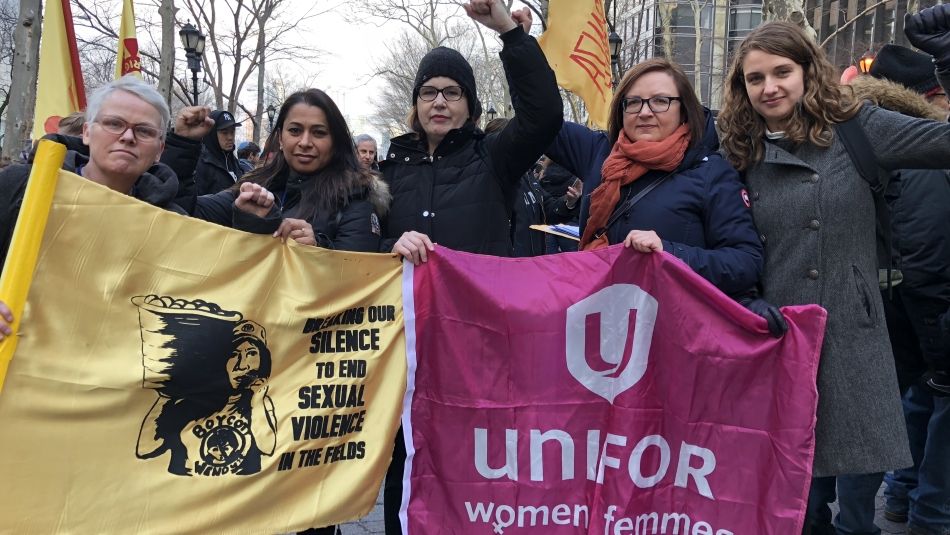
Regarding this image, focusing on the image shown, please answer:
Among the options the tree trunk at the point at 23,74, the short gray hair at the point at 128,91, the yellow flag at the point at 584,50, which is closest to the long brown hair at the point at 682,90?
the short gray hair at the point at 128,91

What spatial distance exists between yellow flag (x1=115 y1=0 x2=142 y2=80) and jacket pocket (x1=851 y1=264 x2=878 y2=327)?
27.0 ft

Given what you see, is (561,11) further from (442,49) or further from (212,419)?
(212,419)

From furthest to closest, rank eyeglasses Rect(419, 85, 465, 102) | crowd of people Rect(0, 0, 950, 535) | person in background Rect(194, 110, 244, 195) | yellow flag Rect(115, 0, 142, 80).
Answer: yellow flag Rect(115, 0, 142, 80) → person in background Rect(194, 110, 244, 195) → eyeglasses Rect(419, 85, 465, 102) → crowd of people Rect(0, 0, 950, 535)

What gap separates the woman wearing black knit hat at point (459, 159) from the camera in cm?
300

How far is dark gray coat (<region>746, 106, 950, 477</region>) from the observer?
8.77 ft

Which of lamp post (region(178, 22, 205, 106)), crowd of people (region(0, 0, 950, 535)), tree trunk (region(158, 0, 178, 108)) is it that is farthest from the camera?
lamp post (region(178, 22, 205, 106))

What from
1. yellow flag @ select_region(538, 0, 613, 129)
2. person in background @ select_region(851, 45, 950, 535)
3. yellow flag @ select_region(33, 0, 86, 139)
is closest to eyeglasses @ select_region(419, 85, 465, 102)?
person in background @ select_region(851, 45, 950, 535)

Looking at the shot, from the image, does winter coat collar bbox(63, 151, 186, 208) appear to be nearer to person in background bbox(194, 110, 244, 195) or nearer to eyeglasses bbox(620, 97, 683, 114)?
eyeglasses bbox(620, 97, 683, 114)

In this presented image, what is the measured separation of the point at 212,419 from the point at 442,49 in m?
1.78

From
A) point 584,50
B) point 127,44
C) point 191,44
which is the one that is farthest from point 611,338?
point 191,44

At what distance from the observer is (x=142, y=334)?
2436 millimetres

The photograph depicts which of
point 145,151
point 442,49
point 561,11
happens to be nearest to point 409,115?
point 442,49

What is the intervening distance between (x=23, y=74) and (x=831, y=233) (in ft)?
43.0

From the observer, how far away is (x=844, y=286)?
106 inches
